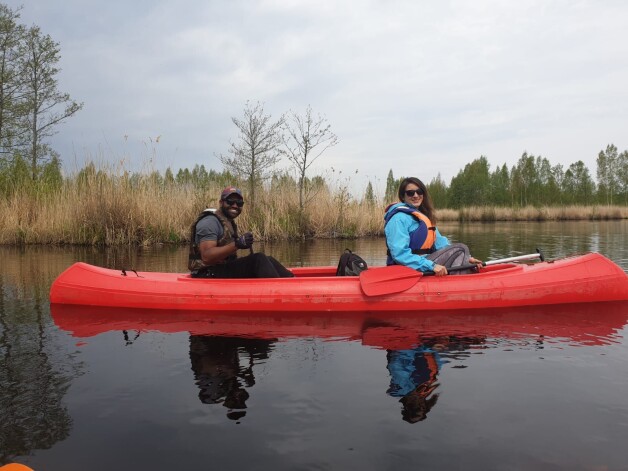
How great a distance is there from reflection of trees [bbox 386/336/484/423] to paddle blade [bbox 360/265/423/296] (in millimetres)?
940

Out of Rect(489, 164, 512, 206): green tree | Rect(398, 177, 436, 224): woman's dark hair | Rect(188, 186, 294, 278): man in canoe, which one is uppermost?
Rect(489, 164, 512, 206): green tree

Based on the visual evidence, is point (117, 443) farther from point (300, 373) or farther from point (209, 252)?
point (209, 252)

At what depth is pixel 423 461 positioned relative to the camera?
6.70 ft

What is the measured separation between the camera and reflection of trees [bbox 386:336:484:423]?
2.59 metres

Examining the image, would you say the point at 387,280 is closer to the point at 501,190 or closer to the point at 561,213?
the point at 561,213

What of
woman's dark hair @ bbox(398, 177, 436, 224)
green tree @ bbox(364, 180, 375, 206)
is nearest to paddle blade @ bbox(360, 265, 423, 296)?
woman's dark hair @ bbox(398, 177, 436, 224)

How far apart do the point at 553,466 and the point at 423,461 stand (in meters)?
0.52

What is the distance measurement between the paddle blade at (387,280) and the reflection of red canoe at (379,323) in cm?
24

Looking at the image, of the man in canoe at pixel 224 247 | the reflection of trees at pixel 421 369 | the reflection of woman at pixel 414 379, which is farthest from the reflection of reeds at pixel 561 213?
the reflection of woman at pixel 414 379

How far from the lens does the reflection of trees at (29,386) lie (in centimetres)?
228

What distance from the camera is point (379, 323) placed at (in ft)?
14.7

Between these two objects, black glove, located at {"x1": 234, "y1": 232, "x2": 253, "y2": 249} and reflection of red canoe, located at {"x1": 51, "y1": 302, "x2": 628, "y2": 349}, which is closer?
reflection of red canoe, located at {"x1": 51, "y1": 302, "x2": 628, "y2": 349}

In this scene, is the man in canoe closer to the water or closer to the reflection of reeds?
the water

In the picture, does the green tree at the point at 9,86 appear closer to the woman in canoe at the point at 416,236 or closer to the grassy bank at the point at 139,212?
the grassy bank at the point at 139,212
